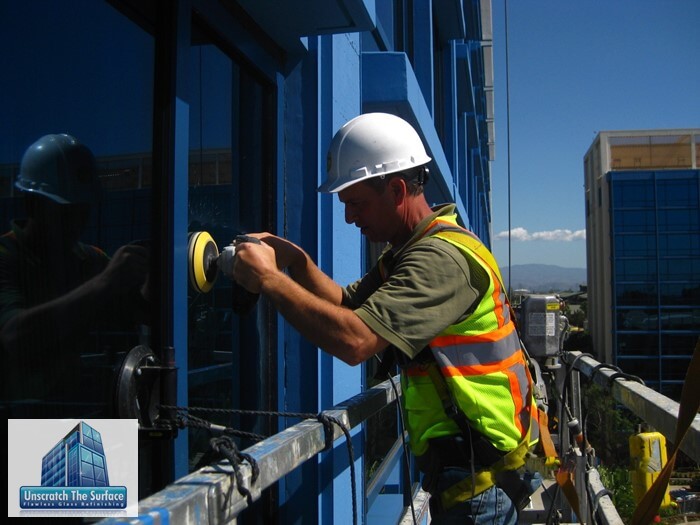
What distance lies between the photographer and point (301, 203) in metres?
3.25

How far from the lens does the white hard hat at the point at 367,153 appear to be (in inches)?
102

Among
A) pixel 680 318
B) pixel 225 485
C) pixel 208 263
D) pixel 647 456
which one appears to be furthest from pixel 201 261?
pixel 680 318

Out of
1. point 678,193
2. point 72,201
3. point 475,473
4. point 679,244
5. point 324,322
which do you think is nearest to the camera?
point 72,201

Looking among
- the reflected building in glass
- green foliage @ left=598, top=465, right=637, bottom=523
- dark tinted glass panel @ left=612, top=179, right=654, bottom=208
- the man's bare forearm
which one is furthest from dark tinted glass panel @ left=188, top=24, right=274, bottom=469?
dark tinted glass panel @ left=612, top=179, right=654, bottom=208

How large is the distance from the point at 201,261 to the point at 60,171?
575 mm

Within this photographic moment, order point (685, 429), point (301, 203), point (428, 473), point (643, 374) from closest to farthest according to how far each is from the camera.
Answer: point (685, 429) → point (428, 473) → point (301, 203) → point (643, 374)

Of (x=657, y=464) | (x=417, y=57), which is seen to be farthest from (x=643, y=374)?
(x=657, y=464)

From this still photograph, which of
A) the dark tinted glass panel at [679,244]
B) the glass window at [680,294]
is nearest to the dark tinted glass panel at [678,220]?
the dark tinted glass panel at [679,244]

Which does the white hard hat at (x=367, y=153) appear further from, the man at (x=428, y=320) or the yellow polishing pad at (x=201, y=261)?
the yellow polishing pad at (x=201, y=261)

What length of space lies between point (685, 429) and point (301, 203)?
1890mm

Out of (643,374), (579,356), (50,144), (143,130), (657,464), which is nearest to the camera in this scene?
(50,144)

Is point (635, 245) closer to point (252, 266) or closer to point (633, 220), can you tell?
point (633, 220)

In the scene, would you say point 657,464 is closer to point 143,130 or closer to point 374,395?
point 374,395

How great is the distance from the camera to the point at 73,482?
171cm
